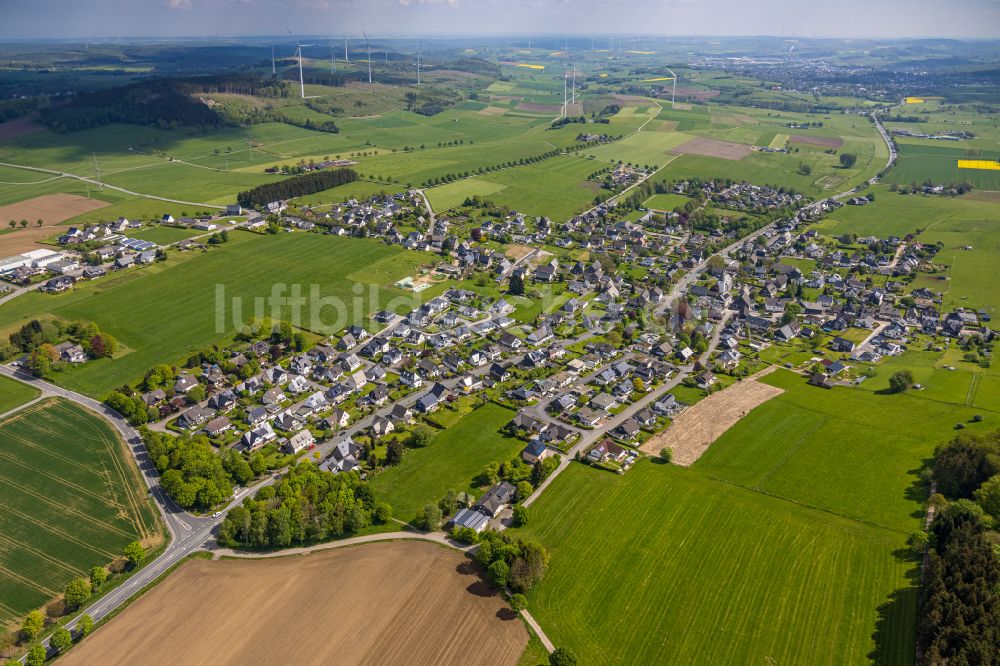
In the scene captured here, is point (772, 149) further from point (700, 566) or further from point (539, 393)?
point (700, 566)

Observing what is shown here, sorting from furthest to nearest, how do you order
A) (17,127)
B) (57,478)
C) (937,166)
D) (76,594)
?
(17,127) → (937,166) → (57,478) → (76,594)

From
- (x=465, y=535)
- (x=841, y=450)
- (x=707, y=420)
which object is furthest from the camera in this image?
(x=707, y=420)

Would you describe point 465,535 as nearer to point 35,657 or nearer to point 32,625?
point 35,657

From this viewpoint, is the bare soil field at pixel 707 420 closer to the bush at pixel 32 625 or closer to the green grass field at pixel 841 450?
the green grass field at pixel 841 450

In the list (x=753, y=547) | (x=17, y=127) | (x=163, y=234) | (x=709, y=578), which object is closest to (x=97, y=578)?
(x=709, y=578)

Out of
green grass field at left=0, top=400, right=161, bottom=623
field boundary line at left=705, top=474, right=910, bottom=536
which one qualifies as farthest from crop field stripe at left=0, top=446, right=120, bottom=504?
field boundary line at left=705, top=474, right=910, bottom=536

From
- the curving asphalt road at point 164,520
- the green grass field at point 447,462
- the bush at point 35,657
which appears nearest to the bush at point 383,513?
the green grass field at point 447,462

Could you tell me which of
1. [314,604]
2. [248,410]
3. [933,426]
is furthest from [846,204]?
[314,604]
